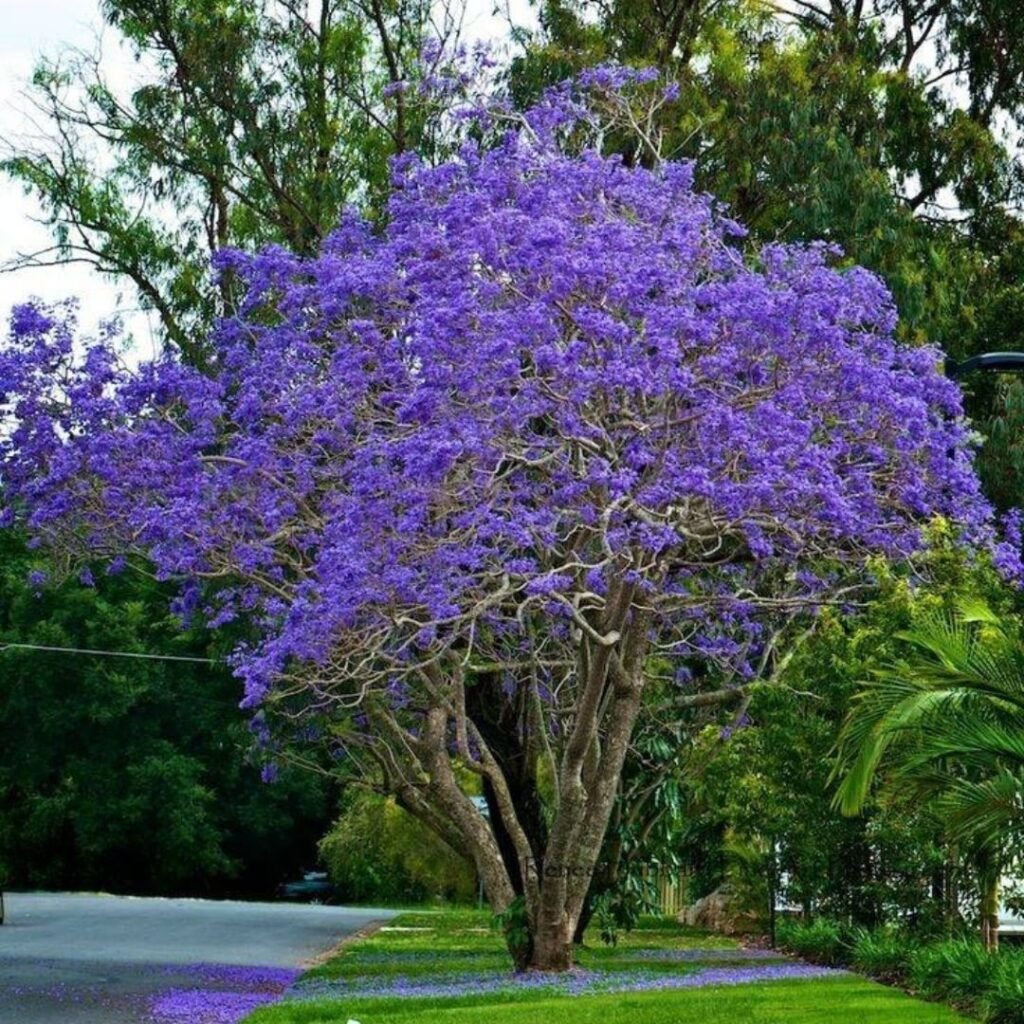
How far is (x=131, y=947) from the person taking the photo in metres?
26.7

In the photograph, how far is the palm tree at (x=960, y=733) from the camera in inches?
528

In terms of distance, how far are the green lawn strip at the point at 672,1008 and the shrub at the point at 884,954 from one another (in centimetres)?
46

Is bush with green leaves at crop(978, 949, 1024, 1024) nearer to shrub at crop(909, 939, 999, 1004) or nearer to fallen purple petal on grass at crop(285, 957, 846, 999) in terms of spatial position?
shrub at crop(909, 939, 999, 1004)

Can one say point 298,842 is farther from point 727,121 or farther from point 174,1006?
point 174,1006

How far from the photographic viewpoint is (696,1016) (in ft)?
49.5

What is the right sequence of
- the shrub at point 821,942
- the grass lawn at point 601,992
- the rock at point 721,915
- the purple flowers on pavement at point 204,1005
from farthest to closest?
the rock at point 721,915 < the shrub at point 821,942 < the purple flowers on pavement at point 204,1005 < the grass lawn at point 601,992

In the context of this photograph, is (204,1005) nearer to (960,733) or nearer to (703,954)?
(960,733)

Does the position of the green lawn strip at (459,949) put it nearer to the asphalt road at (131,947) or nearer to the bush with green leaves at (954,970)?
the asphalt road at (131,947)

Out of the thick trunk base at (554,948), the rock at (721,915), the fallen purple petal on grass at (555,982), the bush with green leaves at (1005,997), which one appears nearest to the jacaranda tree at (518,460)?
the thick trunk base at (554,948)

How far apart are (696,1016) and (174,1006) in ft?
17.4

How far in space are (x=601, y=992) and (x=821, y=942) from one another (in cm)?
469

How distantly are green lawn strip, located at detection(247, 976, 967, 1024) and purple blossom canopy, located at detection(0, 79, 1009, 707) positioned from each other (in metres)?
3.06

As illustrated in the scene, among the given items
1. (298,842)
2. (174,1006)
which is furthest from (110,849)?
(174,1006)

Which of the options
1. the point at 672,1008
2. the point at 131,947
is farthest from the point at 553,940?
the point at 131,947
